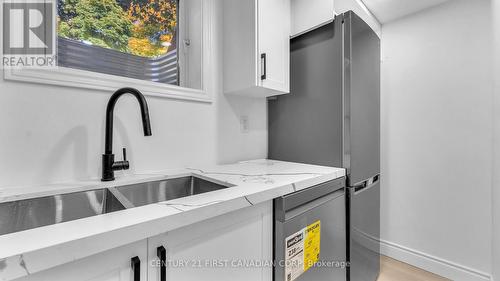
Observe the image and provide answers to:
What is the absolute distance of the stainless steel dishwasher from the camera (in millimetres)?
898

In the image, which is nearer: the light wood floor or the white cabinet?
the white cabinet

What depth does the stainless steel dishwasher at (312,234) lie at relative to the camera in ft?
2.95

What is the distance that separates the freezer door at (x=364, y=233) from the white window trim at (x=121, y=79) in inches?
46.0

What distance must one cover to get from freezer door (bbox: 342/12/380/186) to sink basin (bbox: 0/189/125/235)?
123 centimetres

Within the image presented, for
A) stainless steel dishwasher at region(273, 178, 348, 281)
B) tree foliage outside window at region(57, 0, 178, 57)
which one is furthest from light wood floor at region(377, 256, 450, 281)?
tree foliage outside window at region(57, 0, 178, 57)

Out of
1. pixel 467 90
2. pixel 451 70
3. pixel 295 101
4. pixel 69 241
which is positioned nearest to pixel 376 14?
pixel 451 70

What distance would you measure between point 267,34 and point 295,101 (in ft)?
1.61

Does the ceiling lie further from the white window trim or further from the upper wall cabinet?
the white window trim

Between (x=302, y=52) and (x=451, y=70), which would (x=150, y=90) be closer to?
(x=302, y=52)

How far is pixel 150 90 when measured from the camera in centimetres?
117

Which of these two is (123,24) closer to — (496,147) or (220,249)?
(220,249)

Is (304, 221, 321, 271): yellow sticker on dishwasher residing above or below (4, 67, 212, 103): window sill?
below

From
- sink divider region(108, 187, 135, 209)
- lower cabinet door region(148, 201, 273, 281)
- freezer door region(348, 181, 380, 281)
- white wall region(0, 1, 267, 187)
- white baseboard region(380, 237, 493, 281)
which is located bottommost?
white baseboard region(380, 237, 493, 281)

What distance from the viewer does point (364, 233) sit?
1.42 m
